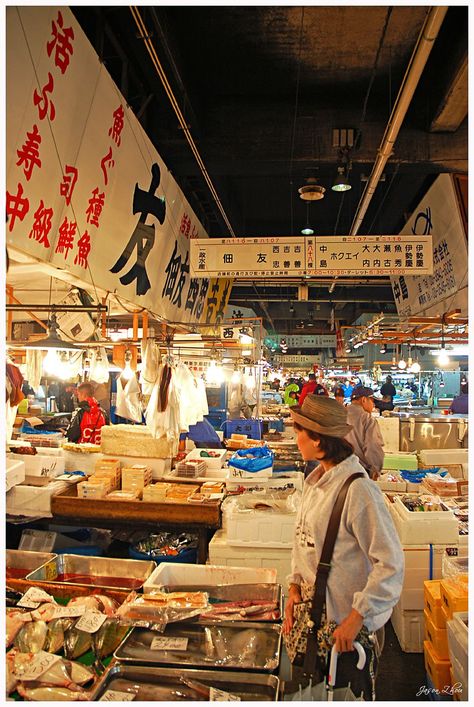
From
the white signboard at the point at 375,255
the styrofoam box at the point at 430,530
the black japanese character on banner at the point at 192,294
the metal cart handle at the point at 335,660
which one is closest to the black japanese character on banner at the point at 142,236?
the white signboard at the point at 375,255

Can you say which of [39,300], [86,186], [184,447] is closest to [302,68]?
[86,186]

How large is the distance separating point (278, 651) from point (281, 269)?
438 cm

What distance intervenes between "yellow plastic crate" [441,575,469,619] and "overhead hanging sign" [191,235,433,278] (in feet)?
11.8

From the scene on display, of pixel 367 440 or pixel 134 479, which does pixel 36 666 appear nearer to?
pixel 134 479

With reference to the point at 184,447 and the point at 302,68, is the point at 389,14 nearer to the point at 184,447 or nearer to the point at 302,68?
the point at 302,68

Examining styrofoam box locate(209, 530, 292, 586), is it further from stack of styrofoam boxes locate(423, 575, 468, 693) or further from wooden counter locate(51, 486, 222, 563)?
stack of styrofoam boxes locate(423, 575, 468, 693)

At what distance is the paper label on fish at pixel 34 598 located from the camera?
13.2 feet

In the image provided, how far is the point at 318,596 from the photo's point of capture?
2855 millimetres

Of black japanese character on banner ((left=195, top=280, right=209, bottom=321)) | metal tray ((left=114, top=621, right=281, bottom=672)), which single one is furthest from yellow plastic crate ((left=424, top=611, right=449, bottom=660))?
black japanese character on banner ((left=195, top=280, right=209, bottom=321))

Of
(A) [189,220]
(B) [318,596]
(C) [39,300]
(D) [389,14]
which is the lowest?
(B) [318,596]

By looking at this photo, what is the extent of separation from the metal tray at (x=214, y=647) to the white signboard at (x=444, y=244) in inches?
245

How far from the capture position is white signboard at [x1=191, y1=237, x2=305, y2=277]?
247 inches

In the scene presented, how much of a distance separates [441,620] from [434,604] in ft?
0.44

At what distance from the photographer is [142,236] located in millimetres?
6191
